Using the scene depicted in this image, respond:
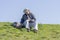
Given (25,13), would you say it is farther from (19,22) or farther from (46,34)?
(46,34)

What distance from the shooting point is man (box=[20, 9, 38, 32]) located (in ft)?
52.7

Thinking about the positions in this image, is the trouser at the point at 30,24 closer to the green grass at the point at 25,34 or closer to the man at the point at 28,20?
the man at the point at 28,20

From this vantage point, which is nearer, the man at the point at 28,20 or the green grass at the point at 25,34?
the green grass at the point at 25,34

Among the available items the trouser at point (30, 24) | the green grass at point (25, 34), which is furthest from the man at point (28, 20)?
the green grass at point (25, 34)

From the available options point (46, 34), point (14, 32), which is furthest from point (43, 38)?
point (14, 32)

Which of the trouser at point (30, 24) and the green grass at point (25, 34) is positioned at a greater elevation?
the trouser at point (30, 24)

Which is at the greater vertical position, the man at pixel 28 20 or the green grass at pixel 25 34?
the man at pixel 28 20

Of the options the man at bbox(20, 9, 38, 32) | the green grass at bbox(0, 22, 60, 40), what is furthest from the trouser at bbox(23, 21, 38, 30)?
the green grass at bbox(0, 22, 60, 40)

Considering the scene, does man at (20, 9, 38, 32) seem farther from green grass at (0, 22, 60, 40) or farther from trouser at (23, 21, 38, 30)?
green grass at (0, 22, 60, 40)

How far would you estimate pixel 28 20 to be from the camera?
16297 millimetres

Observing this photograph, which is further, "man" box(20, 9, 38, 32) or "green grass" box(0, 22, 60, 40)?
"man" box(20, 9, 38, 32)

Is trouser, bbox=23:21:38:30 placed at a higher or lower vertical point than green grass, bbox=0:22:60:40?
higher

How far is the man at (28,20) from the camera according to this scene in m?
16.1

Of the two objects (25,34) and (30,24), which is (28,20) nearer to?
(30,24)
